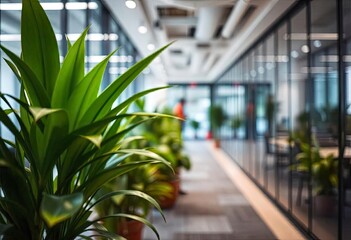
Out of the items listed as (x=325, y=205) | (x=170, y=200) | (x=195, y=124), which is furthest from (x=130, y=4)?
(x=195, y=124)

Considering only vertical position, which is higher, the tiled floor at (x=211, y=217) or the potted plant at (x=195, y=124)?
the potted plant at (x=195, y=124)

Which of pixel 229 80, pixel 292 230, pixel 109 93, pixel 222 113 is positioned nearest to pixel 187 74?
pixel 222 113

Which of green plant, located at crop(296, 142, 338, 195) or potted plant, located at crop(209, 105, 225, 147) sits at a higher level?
potted plant, located at crop(209, 105, 225, 147)

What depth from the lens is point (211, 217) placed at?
12.7 feet

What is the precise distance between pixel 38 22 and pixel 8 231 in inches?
26.4

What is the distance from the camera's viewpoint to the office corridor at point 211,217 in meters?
3.27

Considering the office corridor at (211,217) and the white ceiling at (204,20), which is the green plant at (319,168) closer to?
the office corridor at (211,217)

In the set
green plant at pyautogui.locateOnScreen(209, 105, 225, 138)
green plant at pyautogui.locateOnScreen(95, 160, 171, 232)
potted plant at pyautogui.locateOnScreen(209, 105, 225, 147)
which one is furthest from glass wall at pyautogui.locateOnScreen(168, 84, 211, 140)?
green plant at pyautogui.locateOnScreen(95, 160, 171, 232)

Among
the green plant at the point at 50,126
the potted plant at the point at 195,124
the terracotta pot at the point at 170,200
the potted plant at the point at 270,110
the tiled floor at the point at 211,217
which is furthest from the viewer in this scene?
the potted plant at the point at 195,124

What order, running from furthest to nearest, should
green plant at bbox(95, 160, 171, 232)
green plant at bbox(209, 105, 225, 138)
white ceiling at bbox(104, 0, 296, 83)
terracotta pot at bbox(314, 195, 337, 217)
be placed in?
green plant at bbox(209, 105, 225, 138), white ceiling at bbox(104, 0, 296, 83), terracotta pot at bbox(314, 195, 337, 217), green plant at bbox(95, 160, 171, 232)

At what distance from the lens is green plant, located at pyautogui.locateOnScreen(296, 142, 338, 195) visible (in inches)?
110

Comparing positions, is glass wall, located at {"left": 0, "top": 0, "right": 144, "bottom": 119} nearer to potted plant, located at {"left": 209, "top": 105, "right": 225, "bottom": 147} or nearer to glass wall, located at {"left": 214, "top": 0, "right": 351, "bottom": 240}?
glass wall, located at {"left": 214, "top": 0, "right": 351, "bottom": 240}

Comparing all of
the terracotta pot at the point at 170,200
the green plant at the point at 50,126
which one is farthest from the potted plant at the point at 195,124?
the green plant at the point at 50,126

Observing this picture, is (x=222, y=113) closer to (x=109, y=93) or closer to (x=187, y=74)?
(x=187, y=74)
